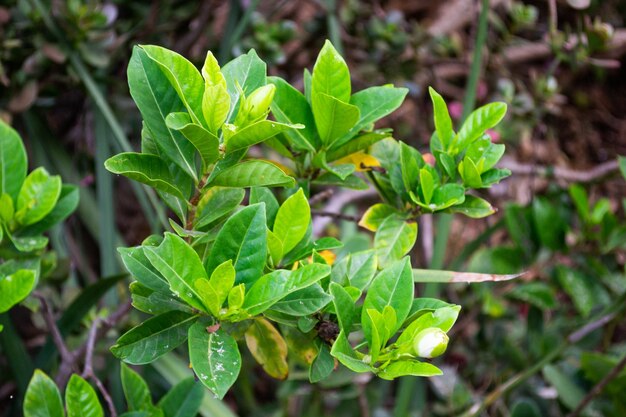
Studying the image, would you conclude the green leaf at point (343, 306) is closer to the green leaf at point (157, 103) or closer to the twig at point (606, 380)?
the green leaf at point (157, 103)

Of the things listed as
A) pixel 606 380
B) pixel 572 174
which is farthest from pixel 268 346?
pixel 572 174

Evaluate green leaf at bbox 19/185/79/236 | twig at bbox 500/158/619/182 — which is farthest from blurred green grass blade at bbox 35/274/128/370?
twig at bbox 500/158/619/182

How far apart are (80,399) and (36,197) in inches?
9.7

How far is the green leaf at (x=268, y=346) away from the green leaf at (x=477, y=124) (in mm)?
287

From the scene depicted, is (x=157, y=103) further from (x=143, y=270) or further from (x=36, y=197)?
(x=36, y=197)

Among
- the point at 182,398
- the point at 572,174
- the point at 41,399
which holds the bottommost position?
the point at 572,174

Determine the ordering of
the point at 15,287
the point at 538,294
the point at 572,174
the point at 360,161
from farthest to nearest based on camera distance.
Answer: the point at 572,174, the point at 538,294, the point at 360,161, the point at 15,287

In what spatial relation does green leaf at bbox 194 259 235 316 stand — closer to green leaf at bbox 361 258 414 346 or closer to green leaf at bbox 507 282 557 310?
green leaf at bbox 361 258 414 346

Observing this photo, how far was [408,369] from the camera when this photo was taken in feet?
1.84

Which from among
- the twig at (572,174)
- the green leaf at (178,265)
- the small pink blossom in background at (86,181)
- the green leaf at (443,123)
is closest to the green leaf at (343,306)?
the green leaf at (178,265)

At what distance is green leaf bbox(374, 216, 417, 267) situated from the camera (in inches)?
28.4

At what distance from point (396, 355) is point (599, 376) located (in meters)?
0.69

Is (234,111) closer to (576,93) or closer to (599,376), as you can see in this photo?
(599,376)

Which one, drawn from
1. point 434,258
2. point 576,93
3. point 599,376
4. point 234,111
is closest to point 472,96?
point 434,258
